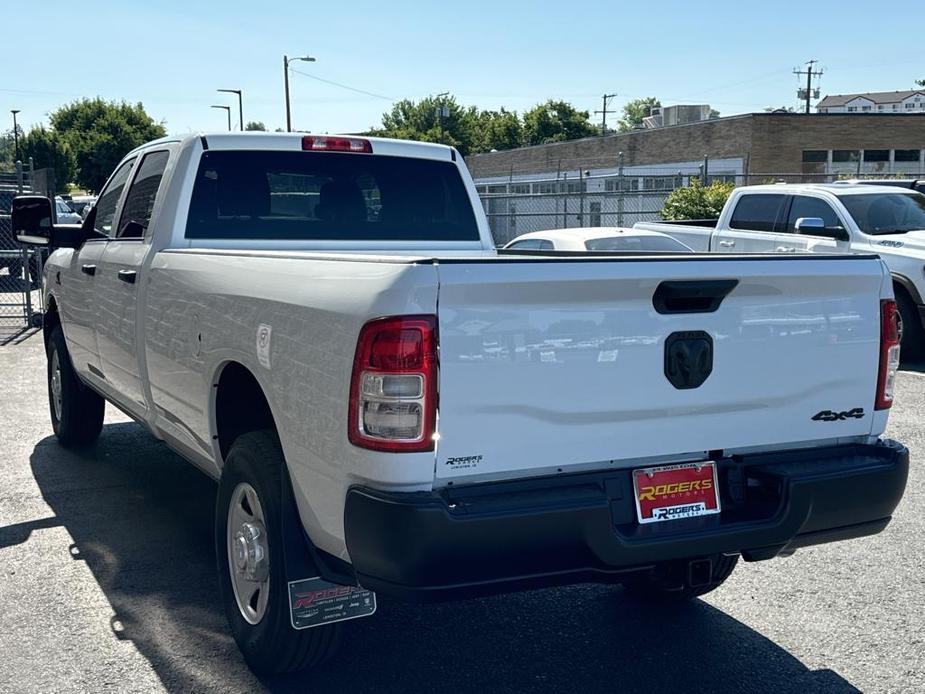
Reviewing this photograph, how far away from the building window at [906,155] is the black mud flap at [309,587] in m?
43.0

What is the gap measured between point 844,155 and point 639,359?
41.1 metres

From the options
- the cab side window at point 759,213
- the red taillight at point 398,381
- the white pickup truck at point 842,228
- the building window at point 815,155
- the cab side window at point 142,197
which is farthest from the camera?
the building window at point 815,155

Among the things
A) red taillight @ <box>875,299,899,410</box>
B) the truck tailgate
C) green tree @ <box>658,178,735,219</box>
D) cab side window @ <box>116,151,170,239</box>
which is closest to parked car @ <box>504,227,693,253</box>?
cab side window @ <box>116,151,170,239</box>

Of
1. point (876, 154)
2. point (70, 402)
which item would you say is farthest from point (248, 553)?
point (876, 154)

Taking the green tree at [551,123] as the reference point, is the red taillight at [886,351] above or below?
below

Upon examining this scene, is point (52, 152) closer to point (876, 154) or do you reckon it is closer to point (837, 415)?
point (876, 154)

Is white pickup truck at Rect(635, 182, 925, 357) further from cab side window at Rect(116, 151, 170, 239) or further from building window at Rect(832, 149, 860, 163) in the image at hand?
building window at Rect(832, 149, 860, 163)

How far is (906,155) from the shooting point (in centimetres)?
4203

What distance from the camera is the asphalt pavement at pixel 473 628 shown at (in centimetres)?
385

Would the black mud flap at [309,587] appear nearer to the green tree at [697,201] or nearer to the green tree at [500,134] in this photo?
the green tree at [697,201]

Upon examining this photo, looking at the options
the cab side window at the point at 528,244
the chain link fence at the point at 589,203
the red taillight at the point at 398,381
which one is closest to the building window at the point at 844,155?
the chain link fence at the point at 589,203

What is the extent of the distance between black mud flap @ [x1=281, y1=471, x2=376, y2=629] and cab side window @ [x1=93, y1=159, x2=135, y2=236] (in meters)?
3.25

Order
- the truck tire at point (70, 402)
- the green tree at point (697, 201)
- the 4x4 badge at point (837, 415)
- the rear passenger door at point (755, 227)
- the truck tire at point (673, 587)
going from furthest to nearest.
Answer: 1. the green tree at point (697, 201)
2. the rear passenger door at point (755, 227)
3. the truck tire at point (70, 402)
4. the truck tire at point (673, 587)
5. the 4x4 badge at point (837, 415)

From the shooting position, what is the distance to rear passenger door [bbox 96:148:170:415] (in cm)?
519
